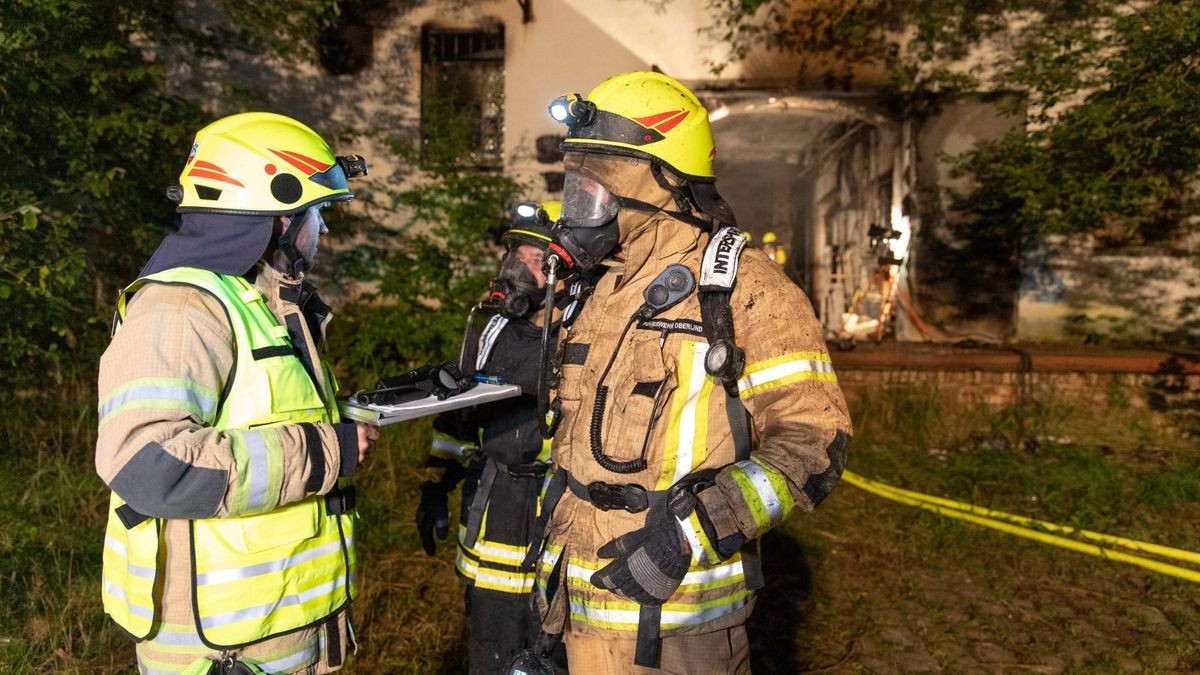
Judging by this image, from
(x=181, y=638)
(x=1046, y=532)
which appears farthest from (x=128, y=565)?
(x=1046, y=532)

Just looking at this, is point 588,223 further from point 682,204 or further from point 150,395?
point 150,395

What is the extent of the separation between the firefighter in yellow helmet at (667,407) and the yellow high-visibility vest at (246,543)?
694 mm

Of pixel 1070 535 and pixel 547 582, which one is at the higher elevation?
pixel 547 582

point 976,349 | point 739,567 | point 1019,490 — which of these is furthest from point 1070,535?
point 739,567

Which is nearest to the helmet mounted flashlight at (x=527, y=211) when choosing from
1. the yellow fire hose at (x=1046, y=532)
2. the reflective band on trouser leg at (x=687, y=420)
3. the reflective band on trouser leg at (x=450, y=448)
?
the reflective band on trouser leg at (x=450, y=448)

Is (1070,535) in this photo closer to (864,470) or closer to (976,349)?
(864,470)

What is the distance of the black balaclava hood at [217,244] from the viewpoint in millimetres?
2244

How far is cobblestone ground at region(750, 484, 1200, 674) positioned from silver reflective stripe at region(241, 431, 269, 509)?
314 centimetres

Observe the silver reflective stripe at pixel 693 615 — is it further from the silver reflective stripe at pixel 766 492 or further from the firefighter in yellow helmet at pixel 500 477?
the firefighter in yellow helmet at pixel 500 477

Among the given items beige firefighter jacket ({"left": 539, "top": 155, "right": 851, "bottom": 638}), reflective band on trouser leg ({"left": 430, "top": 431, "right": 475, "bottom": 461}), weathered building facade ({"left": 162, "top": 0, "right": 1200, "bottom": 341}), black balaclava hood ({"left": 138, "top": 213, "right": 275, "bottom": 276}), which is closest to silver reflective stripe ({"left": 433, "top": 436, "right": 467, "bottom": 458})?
reflective band on trouser leg ({"left": 430, "top": 431, "right": 475, "bottom": 461})

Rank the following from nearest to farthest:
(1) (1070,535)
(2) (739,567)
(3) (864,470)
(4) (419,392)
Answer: (2) (739,567), (4) (419,392), (1) (1070,535), (3) (864,470)

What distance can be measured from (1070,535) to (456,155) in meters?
5.98

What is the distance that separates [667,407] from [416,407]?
2.35ft

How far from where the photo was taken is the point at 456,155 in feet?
26.9
